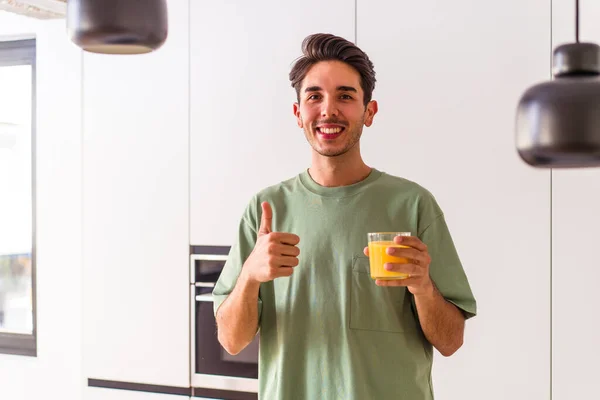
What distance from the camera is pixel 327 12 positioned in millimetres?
2934

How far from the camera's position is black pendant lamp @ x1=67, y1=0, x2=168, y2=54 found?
1.17 meters

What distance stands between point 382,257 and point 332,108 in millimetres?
394

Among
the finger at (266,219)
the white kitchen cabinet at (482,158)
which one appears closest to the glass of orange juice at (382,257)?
the finger at (266,219)

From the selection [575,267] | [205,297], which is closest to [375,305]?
[575,267]

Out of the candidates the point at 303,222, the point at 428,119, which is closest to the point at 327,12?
the point at 428,119

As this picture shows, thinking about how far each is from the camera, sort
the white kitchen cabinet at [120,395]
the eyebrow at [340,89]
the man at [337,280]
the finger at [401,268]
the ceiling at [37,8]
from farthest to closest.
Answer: the white kitchen cabinet at [120,395], the ceiling at [37,8], the eyebrow at [340,89], the man at [337,280], the finger at [401,268]

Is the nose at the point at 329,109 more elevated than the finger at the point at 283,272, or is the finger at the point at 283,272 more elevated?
the nose at the point at 329,109

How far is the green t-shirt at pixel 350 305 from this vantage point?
174 cm

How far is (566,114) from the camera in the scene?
0.97 metres

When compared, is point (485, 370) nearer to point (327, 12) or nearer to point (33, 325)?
point (327, 12)

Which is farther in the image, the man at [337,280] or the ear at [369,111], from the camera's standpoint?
the ear at [369,111]

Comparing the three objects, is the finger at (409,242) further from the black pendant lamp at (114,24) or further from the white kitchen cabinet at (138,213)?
the white kitchen cabinet at (138,213)

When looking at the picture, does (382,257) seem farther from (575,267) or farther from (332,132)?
(575,267)

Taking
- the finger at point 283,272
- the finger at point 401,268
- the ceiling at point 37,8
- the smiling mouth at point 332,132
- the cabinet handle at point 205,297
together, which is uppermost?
the ceiling at point 37,8
